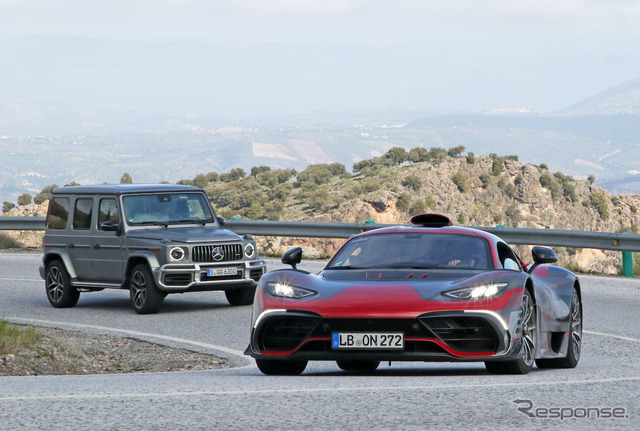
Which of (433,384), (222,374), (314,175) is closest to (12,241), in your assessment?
(222,374)

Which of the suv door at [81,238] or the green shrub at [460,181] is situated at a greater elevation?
the suv door at [81,238]

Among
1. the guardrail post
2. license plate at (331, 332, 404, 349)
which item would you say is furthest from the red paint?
the guardrail post

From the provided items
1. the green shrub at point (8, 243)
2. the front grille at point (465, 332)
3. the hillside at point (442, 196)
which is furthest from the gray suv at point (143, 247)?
the hillside at point (442, 196)

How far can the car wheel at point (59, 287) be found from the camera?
50.5 feet

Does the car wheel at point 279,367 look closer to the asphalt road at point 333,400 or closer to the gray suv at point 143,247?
the asphalt road at point 333,400

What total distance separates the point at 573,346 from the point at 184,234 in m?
6.78

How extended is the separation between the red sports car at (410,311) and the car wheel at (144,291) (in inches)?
233

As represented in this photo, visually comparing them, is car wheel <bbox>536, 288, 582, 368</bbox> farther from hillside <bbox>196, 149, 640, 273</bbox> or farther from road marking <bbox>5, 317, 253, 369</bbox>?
Result: hillside <bbox>196, 149, 640, 273</bbox>

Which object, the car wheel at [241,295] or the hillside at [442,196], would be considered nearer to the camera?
the car wheel at [241,295]

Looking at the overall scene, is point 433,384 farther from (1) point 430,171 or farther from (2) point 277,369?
(1) point 430,171

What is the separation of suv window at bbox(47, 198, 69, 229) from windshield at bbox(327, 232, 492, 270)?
7.67m

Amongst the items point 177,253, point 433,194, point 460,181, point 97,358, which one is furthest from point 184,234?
point 460,181

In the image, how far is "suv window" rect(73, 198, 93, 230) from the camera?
15.5 metres

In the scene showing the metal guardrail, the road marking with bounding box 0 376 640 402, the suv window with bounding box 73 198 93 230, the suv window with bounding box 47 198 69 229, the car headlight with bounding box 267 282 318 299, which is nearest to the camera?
the road marking with bounding box 0 376 640 402
